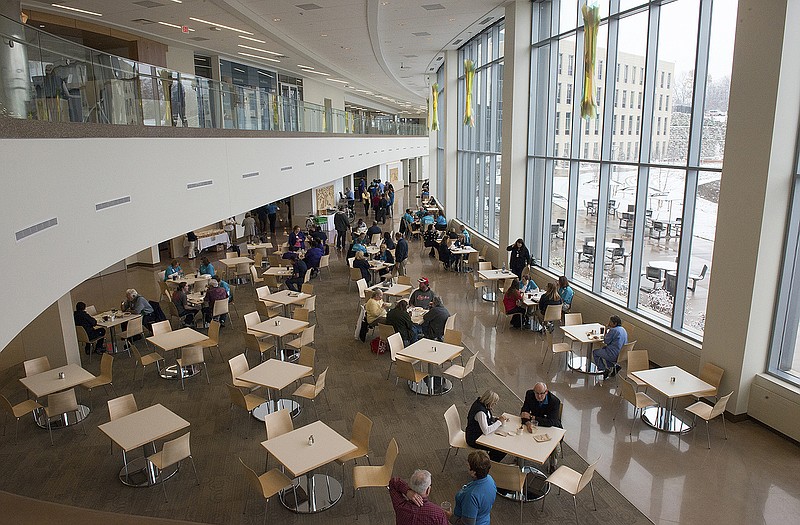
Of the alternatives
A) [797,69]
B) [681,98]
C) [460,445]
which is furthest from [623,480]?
[681,98]

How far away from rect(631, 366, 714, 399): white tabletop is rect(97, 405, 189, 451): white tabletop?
562cm

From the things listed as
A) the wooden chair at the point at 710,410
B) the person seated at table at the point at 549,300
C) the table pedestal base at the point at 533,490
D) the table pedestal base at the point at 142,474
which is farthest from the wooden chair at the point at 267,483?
the person seated at table at the point at 549,300

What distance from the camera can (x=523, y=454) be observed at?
5395mm

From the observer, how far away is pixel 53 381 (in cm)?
726

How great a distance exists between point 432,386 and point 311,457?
313 centimetres

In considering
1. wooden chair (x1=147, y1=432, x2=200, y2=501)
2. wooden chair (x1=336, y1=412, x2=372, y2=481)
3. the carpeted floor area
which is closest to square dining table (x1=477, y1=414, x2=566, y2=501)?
the carpeted floor area

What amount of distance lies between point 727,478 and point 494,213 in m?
11.4

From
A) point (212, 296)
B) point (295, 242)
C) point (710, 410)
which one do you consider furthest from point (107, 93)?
point (295, 242)

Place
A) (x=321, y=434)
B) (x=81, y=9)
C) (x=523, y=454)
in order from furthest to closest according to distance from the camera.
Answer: (x=81, y=9) < (x=321, y=434) < (x=523, y=454)

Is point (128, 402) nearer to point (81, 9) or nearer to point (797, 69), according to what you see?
point (797, 69)

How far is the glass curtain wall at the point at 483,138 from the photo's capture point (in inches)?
640

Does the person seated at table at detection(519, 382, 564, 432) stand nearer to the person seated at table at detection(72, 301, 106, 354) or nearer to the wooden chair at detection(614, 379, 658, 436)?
the wooden chair at detection(614, 379, 658, 436)

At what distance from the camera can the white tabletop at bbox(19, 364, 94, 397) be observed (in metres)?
7.05

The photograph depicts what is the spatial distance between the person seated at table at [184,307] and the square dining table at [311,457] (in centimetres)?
586
